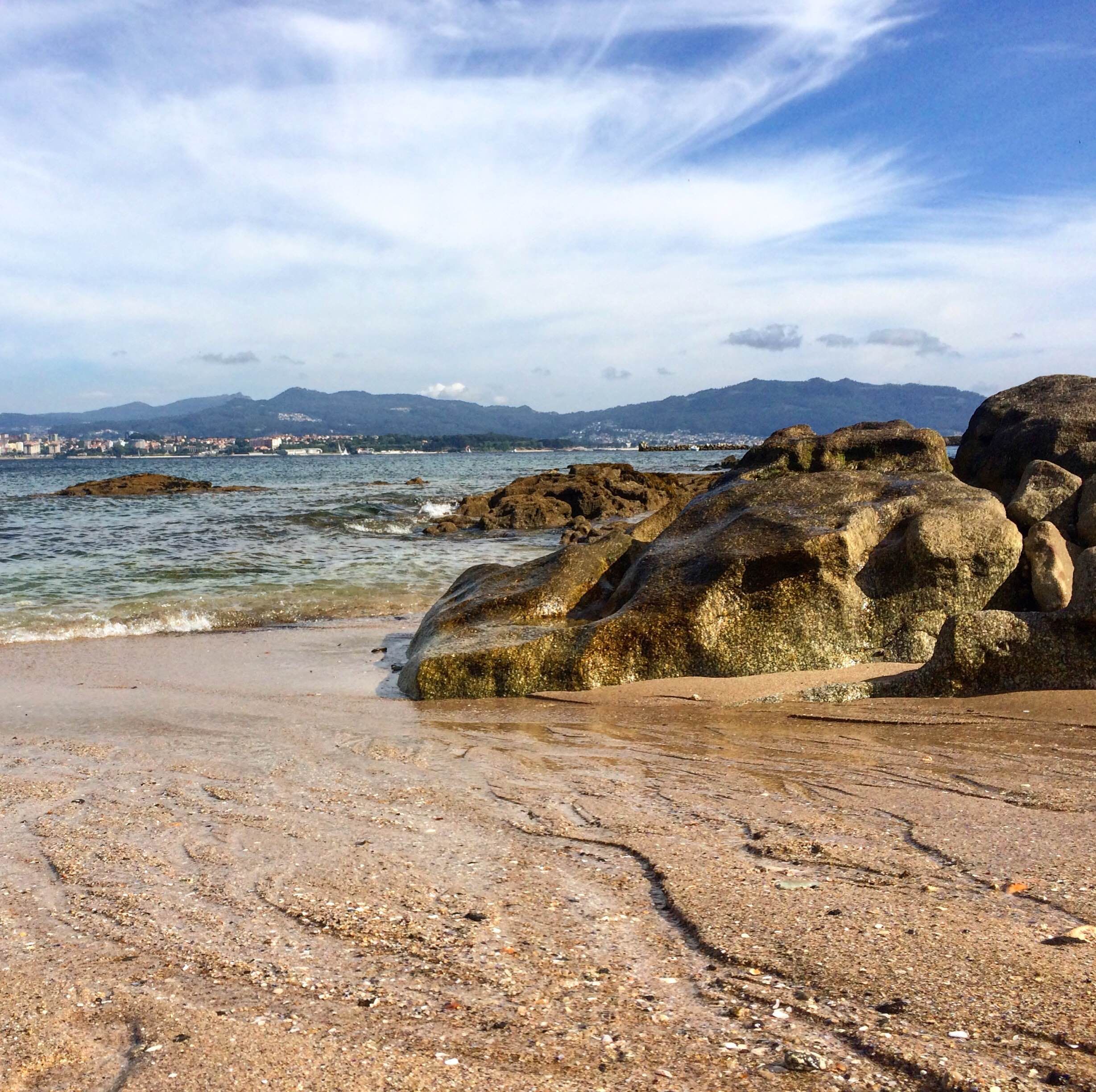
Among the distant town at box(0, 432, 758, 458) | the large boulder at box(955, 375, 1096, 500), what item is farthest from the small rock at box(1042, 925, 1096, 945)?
the distant town at box(0, 432, 758, 458)

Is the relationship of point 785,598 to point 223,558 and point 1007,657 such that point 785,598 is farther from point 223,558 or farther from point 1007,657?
point 223,558

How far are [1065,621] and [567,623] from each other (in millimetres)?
4157

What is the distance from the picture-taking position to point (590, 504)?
32625 millimetres

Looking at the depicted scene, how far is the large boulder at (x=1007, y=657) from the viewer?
627 cm

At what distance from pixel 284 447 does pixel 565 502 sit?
144098 mm

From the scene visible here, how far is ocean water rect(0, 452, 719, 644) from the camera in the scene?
43.9 ft

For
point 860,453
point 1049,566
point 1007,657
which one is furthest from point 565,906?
point 860,453

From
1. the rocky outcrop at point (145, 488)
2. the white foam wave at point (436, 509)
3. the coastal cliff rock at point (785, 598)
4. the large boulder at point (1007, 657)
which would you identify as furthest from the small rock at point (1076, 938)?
the rocky outcrop at point (145, 488)

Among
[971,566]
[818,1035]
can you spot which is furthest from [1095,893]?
[971,566]

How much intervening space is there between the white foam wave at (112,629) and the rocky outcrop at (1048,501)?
996 centimetres

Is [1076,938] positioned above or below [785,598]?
below

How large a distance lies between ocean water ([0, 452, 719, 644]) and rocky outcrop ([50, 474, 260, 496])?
2.52 metres

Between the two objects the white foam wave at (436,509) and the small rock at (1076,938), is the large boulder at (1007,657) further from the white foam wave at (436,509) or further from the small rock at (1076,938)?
the white foam wave at (436,509)

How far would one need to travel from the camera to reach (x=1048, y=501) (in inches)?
326
